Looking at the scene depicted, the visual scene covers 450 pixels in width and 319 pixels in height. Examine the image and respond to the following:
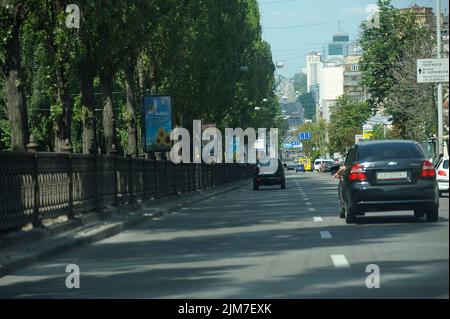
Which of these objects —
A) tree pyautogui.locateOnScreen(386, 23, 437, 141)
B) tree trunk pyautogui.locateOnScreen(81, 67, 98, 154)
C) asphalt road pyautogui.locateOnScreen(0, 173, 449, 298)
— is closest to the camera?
asphalt road pyautogui.locateOnScreen(0, 173, 449, 298)

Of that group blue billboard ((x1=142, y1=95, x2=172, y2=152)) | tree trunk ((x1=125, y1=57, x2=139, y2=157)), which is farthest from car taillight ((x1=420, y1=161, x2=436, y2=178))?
tree trunk ((x1=125, y1=57, x2=139, y2=157))

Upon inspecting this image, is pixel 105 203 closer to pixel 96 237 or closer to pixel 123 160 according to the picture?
pixel 123 160

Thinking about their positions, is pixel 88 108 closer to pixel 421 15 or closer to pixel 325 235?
pixel 325 235

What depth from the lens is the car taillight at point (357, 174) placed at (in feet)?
66.1

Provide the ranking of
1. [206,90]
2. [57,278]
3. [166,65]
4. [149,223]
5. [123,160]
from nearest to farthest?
[57,278]
[149,223]
[123,160]
[166,65]
[206,90]

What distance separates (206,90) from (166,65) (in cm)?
852

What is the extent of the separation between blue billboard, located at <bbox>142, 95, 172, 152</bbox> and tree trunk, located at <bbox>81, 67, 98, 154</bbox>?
18.0 feet

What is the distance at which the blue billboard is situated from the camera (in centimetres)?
3772

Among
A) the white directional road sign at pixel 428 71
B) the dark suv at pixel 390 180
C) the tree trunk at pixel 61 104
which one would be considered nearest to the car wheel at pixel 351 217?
the dark suv at pixel 390 180

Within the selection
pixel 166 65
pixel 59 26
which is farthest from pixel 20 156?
pixel 166 65

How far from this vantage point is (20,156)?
58.7 ft

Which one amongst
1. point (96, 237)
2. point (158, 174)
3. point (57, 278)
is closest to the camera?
point (57, 278)

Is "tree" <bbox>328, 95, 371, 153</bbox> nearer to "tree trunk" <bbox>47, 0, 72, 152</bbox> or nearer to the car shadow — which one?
"tree trunk" <bbox>47, 0, 72, 152</bbox>

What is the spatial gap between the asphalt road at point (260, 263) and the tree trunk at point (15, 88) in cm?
367
